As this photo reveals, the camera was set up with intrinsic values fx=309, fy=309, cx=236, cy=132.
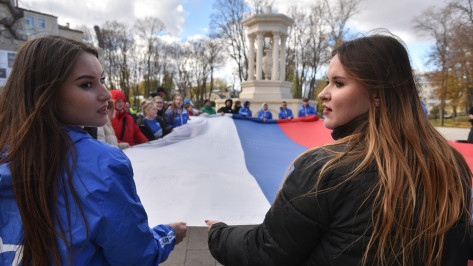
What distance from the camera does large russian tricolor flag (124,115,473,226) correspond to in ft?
8.59

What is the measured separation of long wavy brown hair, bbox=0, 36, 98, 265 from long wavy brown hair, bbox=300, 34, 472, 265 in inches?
32.7

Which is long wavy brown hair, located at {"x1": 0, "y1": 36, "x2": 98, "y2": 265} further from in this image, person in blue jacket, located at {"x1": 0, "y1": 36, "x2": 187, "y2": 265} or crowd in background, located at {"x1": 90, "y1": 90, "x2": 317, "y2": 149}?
crowd in background, located at {"x1": 90, "y1": 90, "x2": 317, "y2": 149}

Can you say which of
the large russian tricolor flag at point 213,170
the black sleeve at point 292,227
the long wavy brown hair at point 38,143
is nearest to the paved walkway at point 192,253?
the large russian tricolor flag at point 213,170

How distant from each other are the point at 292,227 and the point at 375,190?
0.28 m

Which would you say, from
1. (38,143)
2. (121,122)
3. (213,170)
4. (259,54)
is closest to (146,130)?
(121,122)

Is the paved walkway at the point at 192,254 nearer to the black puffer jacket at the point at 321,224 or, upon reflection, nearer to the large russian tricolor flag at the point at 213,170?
the large russian tricolor flag at the point at 213,170

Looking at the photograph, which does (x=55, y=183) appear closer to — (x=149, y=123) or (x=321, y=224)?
(x=321, y=224)

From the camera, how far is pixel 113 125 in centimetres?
443

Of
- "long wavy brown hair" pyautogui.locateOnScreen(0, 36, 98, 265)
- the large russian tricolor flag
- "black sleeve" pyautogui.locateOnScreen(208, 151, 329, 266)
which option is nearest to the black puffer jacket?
"black sleeve" pyautogui.locateOnScreen(208, 151, 329, 266)

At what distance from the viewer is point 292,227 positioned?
1.00m

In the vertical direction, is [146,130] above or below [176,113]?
below

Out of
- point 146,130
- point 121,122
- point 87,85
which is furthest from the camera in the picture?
point 146,130

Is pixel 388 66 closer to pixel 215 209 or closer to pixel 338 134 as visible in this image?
pixel 338 134

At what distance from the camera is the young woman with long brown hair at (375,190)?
947 millimetres
